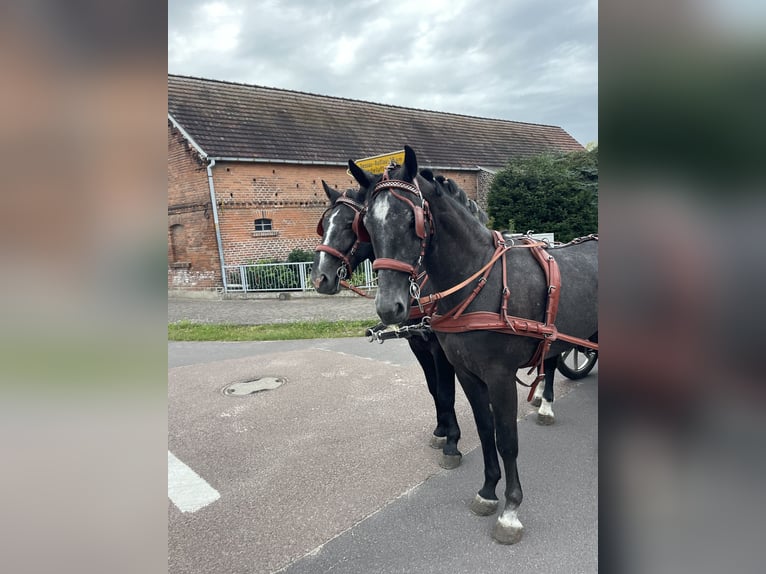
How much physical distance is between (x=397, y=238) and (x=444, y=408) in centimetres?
190

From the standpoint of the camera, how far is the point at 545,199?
48.0 feet

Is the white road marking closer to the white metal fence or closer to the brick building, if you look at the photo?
the white metal fence

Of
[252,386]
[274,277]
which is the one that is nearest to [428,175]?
[252,386]

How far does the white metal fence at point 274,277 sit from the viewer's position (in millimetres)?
12408

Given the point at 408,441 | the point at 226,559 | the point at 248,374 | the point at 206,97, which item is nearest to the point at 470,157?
the point at 206,97

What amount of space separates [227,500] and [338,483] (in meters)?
0.79

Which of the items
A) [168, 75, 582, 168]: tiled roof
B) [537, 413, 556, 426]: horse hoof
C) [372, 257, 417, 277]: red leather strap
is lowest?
[537, 413, 556, 426]: horse hoof

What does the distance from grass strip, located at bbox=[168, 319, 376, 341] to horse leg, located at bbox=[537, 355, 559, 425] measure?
182 inches

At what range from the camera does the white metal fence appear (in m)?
12.4

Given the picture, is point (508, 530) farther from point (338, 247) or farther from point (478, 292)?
point (338, 247)

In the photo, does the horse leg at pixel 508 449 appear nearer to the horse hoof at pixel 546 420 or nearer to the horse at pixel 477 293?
the horse at pixel 477 293

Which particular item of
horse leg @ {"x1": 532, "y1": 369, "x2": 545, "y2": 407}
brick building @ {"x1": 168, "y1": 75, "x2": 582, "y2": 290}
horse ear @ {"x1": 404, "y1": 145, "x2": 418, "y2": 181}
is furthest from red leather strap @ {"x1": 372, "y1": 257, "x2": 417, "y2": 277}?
brick building @ {"x1": 168, "y1": 75, "x2": 582, "y2": 290}
